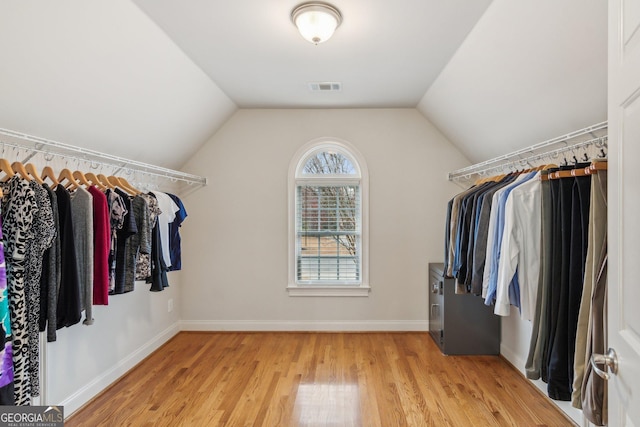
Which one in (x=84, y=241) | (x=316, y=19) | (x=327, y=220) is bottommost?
(x=84, y=241)

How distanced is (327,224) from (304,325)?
1170 mm

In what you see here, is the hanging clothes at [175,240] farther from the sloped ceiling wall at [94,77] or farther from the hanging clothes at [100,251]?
the hanging clothes at [100,251]

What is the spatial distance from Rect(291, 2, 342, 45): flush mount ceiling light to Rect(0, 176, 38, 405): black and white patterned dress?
1.66 meters

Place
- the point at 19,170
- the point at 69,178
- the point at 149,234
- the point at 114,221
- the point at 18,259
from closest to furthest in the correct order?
1. the point at 18,259
2. the point at 19,170
3. the point at 69,178
4. the point at 114,221
5. the point at 149,234

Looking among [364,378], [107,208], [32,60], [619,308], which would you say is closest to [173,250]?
[107,208]

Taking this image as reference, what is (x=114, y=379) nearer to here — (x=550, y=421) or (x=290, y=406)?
(x=290, y=406)

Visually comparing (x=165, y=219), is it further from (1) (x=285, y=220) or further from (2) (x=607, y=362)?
(2) (x=607, y=362)

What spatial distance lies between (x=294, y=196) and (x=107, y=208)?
2.03m

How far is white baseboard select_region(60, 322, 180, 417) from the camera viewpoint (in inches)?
92.1

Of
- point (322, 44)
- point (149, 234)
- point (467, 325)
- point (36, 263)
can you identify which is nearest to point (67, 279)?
point (36, 263)

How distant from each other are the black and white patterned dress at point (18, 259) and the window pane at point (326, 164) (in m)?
2.68

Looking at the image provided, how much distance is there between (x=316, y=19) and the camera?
2.01 meters

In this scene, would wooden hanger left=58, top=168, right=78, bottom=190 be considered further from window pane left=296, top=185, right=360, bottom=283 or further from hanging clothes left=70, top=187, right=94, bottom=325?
window pane left=296, top=185, right=360, bottom=283

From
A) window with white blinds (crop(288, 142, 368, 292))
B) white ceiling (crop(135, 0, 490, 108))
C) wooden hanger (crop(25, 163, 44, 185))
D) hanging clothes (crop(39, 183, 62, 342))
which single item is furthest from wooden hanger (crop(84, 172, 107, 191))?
window with white blinds (crop(288, 142, 368, 292))
